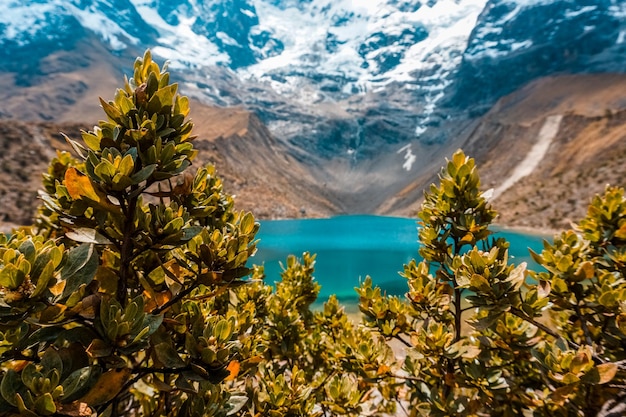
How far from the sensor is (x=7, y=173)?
170 ft

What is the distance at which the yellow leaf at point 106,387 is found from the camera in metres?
1.20

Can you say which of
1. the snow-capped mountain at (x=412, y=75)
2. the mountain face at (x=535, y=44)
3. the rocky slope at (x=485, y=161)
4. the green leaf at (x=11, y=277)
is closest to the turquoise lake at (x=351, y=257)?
the rocky slope at (x=485, y=161)

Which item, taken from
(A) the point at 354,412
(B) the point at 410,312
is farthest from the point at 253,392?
(B) the point at 410,312

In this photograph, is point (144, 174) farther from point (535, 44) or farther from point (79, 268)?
point (535, 44)

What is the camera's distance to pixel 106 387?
123 cm

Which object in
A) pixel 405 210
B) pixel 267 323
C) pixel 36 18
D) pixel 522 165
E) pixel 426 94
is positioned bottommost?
pixel 405 210

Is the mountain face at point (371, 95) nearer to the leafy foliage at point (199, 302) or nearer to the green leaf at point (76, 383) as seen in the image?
the leafy foliage at point (199, 302)

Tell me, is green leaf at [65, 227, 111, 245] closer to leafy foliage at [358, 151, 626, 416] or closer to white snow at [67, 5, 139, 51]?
leafy foliage at [358, 151, 626, 416]

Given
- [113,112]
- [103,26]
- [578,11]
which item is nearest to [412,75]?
[578,11]

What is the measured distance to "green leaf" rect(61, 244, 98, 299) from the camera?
1.24 meters

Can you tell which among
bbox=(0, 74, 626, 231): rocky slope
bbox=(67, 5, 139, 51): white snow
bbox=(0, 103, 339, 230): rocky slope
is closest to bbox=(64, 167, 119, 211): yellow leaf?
bbox=(0, 74, 626, 231): rocky slope

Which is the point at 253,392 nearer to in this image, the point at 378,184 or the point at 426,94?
the point at 378,184

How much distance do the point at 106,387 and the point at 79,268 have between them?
1.46 feet

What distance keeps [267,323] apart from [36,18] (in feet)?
753
